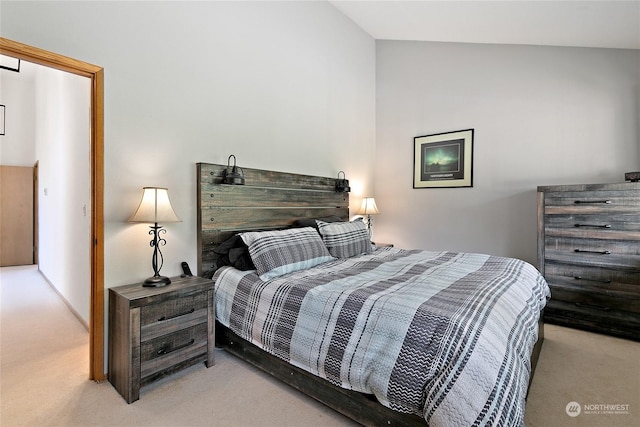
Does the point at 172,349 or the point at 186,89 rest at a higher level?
the point at 186,89

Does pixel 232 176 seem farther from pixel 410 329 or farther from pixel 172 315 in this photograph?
pixel 410 329

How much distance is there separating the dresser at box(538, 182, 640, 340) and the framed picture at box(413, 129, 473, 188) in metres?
1.12

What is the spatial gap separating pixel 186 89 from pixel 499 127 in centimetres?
356

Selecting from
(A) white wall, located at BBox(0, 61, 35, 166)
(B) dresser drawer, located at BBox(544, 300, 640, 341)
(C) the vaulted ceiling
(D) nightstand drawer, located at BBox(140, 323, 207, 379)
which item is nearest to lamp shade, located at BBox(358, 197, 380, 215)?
(B) dresser drawer, located at BBox(544, 300, 640, 341)

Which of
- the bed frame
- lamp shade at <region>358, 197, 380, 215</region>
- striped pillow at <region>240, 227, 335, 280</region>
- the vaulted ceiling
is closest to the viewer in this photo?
the bed frame

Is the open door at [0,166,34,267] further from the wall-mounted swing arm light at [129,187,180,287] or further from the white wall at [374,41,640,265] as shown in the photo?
the white wall at [374,41,640,265]

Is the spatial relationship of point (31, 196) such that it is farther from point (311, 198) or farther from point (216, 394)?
point (216, 394)

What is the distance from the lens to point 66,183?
11.5 ft

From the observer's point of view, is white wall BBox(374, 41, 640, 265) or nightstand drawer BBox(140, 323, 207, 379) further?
white wall BBox(374, 41, 640, 265)

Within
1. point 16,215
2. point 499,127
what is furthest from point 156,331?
point 16,215

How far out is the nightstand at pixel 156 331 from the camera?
1.88 metres

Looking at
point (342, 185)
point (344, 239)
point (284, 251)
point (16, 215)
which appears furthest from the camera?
point (16, 215)

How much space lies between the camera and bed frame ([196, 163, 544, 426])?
5.42ft

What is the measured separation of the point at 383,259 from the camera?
9.45 ft
